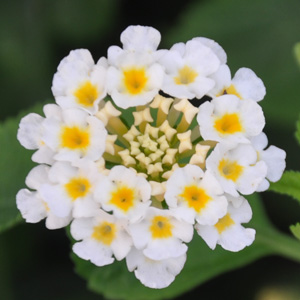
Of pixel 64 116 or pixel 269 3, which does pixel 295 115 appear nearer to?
pixel 269 3

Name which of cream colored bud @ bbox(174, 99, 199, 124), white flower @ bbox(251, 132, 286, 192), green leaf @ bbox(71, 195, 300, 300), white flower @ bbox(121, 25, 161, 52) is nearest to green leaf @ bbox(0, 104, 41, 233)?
green leaf @ bbox(71, 195, 300, 300)

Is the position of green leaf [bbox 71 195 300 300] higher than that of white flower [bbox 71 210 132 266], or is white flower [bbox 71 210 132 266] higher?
white flower [bbox 71 210 132 266]

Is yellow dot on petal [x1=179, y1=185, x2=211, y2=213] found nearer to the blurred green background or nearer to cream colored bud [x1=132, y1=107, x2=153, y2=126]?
cream colored bud [x1=132, y1=107, x2=153, y2=126]

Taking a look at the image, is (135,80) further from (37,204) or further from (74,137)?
(37,204)

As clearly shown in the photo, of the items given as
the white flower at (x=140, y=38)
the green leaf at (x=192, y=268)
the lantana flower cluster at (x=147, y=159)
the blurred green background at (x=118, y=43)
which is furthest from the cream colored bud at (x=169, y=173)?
the blurred green background at (x=118, y=43)

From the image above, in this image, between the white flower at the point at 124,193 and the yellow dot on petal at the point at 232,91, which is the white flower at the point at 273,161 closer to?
the yellow dot on petal at the point at 232,91

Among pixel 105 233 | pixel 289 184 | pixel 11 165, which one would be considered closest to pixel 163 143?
pixel 105 233
